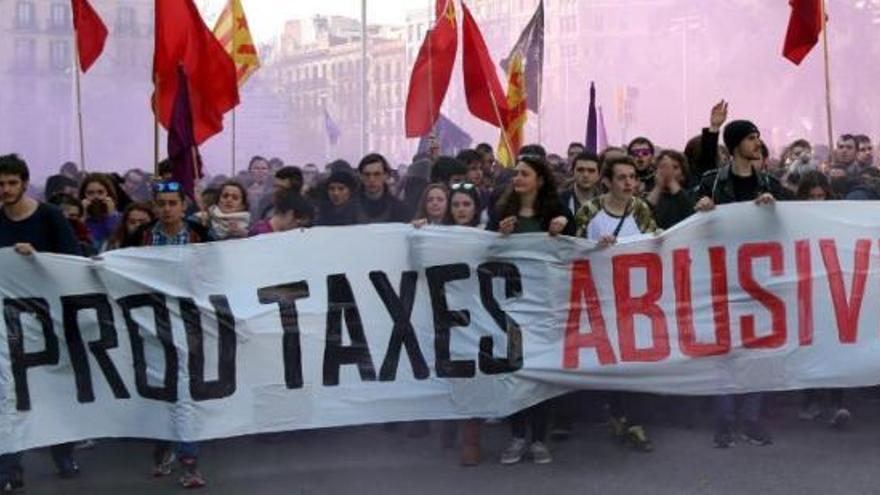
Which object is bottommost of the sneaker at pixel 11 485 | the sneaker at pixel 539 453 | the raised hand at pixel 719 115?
the sneaker at pixel 11 485

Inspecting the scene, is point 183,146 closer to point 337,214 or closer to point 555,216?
point 337,214

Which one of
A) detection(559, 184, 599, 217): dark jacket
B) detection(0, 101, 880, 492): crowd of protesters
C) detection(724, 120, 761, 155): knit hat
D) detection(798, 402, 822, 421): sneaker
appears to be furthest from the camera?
detection(559, 184, 599, 217): dark jacket

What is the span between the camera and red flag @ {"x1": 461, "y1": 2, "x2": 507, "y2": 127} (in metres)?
11.5

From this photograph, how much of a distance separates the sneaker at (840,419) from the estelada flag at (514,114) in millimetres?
4940

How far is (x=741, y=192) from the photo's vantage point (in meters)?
6.92

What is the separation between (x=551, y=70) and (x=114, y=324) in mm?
25961

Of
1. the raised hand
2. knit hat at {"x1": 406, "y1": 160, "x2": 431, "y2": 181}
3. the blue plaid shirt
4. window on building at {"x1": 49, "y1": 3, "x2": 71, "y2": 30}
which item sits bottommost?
the blue plaid shirt

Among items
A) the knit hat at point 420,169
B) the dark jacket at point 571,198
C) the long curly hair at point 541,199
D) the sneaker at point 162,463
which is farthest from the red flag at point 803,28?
the sneaker at point 162,463

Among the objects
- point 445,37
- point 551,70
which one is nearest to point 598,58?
point 551,70

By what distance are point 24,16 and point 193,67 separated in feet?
58.5

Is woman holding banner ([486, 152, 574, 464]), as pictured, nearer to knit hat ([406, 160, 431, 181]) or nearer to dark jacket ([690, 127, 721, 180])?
dark jacket ([690, 127, 721, 180])

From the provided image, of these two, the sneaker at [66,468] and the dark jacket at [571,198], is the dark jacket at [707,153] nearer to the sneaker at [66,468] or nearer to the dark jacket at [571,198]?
the dark jacket at [571,198]

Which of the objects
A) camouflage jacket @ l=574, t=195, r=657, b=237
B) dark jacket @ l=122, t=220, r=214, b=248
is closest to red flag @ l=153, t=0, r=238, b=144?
dark jacket @ l=122, t=220, r=214, b=248

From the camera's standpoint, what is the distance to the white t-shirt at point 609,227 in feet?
21.6
